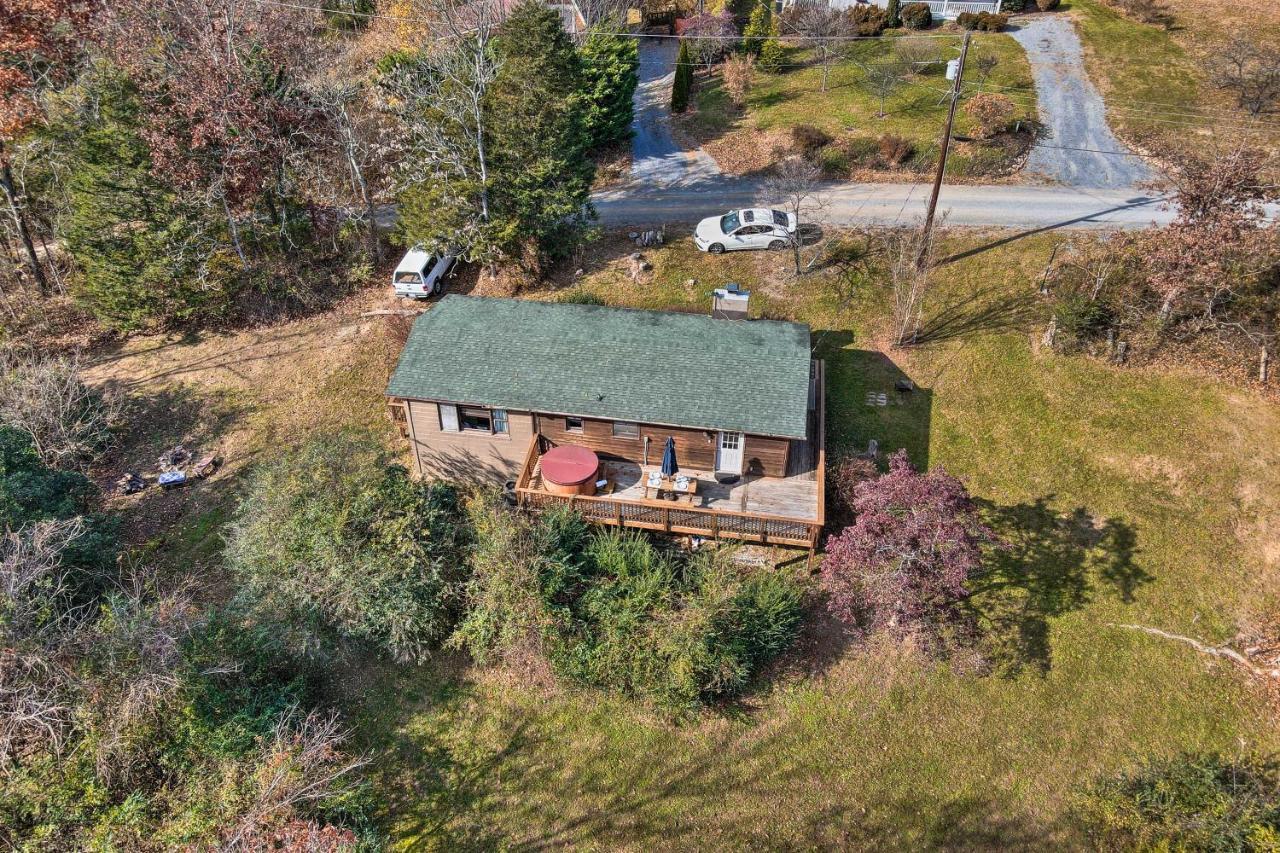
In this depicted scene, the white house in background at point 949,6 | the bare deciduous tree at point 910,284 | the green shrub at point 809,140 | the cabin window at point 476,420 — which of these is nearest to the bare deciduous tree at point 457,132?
the cabin window at point 476,420

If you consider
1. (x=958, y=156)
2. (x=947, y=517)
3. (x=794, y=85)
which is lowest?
(x=947, y=517)

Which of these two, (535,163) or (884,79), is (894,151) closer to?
(884,79)

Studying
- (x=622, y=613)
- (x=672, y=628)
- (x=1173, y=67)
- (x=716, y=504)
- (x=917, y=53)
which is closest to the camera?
(x=672, y=628)

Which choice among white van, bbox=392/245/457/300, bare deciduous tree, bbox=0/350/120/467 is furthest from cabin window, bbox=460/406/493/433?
bare deciduous tree, bbox=0/350/120/467

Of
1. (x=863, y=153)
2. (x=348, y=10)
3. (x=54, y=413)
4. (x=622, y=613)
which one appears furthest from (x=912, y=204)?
(x=348, y=10)

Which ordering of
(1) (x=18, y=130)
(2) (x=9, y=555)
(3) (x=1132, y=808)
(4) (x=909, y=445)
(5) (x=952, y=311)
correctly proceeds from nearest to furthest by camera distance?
(3) (x=1132, y=808)
(2) (x=9, y=555)
(4) (x=909, y=445)
(5) (x=952, y=311)
(1) (x=18, y=130)

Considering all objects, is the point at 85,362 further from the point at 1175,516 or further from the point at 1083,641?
the point at 1175,516

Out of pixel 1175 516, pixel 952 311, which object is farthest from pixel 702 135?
pixel 1175 516
